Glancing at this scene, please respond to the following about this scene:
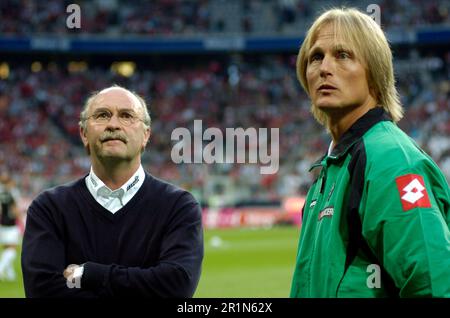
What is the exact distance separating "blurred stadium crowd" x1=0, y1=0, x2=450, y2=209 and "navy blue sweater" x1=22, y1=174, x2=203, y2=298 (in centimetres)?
2478

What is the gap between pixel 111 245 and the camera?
3.78 meters

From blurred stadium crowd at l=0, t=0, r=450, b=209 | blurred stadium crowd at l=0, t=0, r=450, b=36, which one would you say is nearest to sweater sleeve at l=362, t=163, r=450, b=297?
blurred stadium crowd at l=0, t=0, r=450, b=209

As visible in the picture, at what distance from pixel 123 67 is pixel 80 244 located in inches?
1497

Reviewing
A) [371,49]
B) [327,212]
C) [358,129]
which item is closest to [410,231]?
[327,212]

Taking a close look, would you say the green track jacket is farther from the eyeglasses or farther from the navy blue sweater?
the eyeglasses

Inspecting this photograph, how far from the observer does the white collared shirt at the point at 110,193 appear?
3.87 meters

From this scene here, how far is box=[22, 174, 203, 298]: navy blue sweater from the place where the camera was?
367cm

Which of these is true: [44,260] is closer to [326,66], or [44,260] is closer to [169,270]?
[169,270]

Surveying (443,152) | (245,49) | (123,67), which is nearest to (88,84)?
(123,67)

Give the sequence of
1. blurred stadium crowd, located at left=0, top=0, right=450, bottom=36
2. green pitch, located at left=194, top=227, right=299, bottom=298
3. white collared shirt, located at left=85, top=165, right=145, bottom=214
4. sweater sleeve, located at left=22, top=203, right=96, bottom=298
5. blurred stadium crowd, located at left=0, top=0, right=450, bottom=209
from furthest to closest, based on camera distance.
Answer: blurred stadium crowd, located at left=0, top=0, right=450, bottom=36
blurred stadium crowd, located at left=0, top=0, right=450, bottom=209
green pitch, located at left=194, top=227, right=299, bottom=298
white collared shirt, located at left=85, top=165, right=145, bottom=214
sweater sleeve, located at left=22, top=203, right=96, bottom=298

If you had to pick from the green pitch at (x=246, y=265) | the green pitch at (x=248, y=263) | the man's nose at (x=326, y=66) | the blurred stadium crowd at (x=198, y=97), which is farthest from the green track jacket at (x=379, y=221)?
the blurred stadium crowd at (x=198, y=97)

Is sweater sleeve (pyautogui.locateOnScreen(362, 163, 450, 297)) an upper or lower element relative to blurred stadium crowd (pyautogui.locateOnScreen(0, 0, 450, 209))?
lower

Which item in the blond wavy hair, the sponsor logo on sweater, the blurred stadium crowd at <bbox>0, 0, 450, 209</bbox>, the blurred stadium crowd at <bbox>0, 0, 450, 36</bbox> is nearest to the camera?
the sponsor logo on sweater
